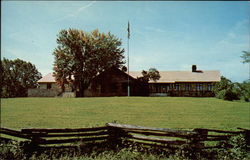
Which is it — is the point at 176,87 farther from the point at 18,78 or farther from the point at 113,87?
the point at 18,78

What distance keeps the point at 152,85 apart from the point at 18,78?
1158 inches

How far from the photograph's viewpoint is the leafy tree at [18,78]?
4453 cm

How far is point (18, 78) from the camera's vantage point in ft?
158

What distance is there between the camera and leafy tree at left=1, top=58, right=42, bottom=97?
4453 centimetres

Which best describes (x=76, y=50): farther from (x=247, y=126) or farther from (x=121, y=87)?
(x=247, y=126)

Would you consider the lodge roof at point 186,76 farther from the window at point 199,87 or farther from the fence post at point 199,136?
the fence post at point 199,136

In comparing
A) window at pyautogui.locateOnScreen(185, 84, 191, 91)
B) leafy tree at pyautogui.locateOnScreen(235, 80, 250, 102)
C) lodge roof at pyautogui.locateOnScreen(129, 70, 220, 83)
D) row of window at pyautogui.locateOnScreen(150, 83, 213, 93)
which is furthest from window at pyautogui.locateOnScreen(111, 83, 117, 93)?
leafy tree at pyautogui.locateOnScreen(235, 80, 250, 102)

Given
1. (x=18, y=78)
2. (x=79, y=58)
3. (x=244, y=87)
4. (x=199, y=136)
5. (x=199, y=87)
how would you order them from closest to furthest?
(x=199, y=136), (x=244, y=87), (x=79, y=58), (x=199, y=87), (x=18, y=78)

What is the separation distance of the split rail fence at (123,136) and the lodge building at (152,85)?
27428mm

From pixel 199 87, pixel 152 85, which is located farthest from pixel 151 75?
pixel 199 87

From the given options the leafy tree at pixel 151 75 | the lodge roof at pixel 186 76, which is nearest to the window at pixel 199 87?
the lodge roof at pixel 186 76

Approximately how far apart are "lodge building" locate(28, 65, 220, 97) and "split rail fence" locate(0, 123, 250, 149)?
1080 inches

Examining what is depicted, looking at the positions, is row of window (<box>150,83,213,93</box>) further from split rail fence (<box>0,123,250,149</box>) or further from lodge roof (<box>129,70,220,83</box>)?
split rail fence (<box>0,123,250,149</box>)

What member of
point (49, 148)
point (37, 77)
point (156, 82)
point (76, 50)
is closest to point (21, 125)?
point (49, 148)
